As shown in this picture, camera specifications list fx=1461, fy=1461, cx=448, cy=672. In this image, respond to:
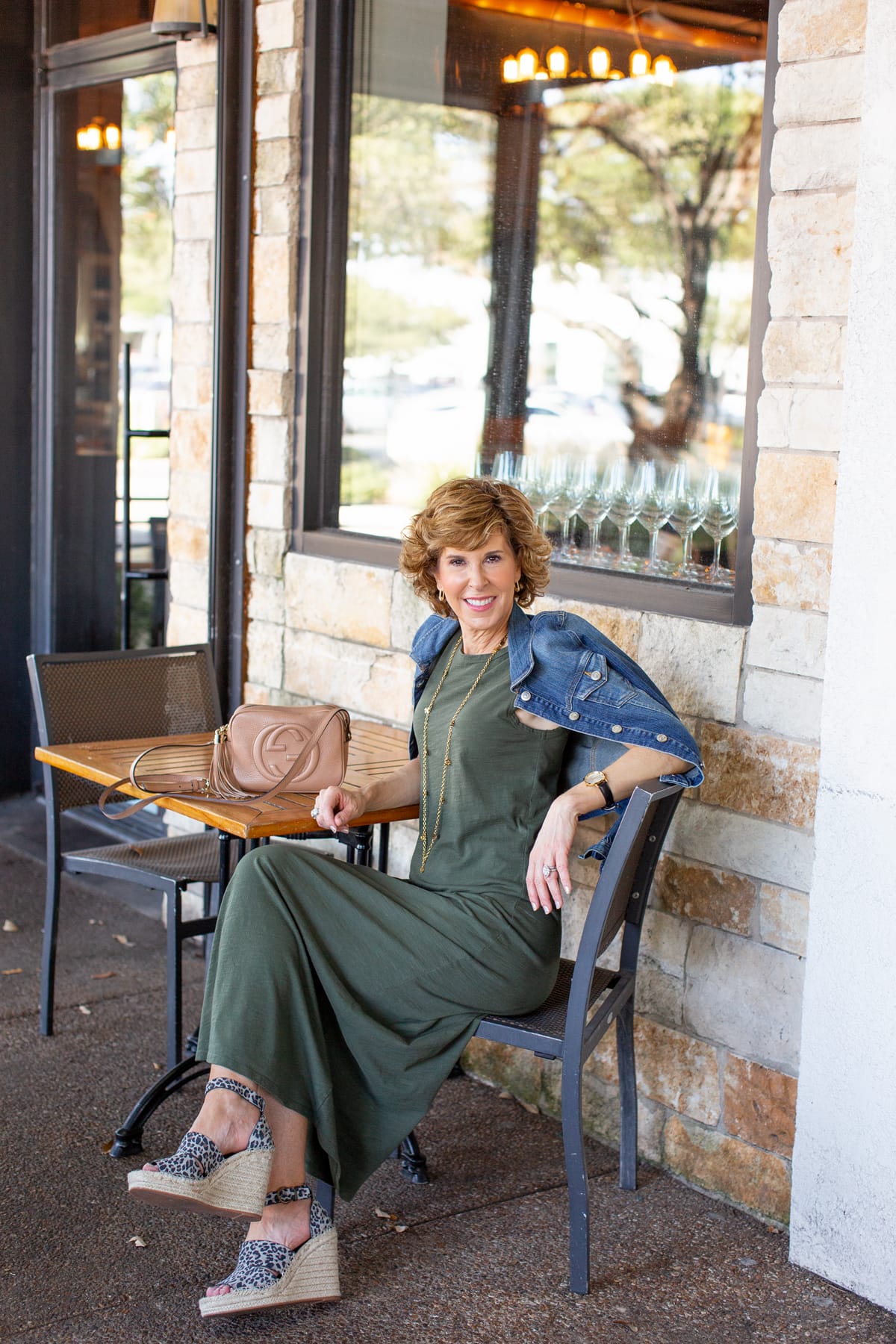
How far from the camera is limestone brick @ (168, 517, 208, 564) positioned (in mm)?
4289

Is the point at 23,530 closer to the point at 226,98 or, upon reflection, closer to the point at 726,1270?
the point at 226,98

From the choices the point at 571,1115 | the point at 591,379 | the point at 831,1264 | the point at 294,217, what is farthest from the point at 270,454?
the point at 831,1264

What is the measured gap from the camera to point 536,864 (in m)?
2.54

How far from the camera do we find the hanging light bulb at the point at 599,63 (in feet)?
13.3

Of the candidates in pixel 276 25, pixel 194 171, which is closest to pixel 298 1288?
pixel 194 171

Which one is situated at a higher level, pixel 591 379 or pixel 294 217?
pixel 294 217

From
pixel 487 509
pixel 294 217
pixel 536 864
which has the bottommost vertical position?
pixel 536 864

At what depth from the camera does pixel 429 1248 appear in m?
2.71

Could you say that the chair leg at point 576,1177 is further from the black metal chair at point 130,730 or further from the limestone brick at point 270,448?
the limestone brick at point 270,448

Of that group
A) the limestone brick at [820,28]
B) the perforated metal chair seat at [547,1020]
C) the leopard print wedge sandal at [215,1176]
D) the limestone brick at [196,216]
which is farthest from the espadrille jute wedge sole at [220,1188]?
the limestone brick at [196,216]

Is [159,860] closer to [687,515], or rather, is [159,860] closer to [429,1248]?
[429,1248]

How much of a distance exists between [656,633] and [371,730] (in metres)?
0.79

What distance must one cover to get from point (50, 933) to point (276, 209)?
2.02m

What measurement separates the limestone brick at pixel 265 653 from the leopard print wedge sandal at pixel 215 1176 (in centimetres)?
178
